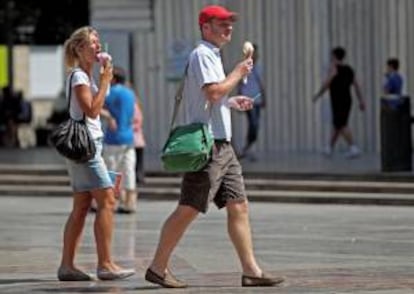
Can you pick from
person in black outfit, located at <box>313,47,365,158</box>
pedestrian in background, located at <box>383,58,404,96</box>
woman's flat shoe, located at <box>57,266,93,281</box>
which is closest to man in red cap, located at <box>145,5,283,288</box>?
woman's flat shoe, located at <box>57,266,93,281</box>

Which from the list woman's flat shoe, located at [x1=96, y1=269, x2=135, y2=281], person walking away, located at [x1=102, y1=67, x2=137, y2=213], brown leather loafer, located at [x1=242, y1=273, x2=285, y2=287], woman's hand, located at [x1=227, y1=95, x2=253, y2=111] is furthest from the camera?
person walking away, located at [x1=102, y1=67, x2=137, y2=213]

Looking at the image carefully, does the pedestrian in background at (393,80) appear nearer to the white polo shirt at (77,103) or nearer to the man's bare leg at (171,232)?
the white polo shirt at (77,103)

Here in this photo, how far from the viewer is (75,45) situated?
10.7 meters

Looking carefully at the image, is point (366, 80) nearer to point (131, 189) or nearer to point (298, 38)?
point (298, 38)

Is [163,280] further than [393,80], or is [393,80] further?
[393,80]

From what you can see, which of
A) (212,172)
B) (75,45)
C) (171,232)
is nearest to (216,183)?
(212,172)

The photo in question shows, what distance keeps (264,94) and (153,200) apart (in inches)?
175

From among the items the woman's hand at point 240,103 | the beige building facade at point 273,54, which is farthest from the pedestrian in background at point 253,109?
the woman's hand at point 240,103

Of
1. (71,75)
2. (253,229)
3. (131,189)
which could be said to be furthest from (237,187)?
(131,189)

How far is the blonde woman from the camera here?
10.5 meters

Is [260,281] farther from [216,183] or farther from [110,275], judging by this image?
[110,275]

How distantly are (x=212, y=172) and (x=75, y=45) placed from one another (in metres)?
1.67

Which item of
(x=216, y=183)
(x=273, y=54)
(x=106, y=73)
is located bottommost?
(x=216, y=183)

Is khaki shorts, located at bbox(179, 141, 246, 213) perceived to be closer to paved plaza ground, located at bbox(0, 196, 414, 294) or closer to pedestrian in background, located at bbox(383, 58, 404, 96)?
paved plaza ground, located at bbox(0, 196, 414, 294)
